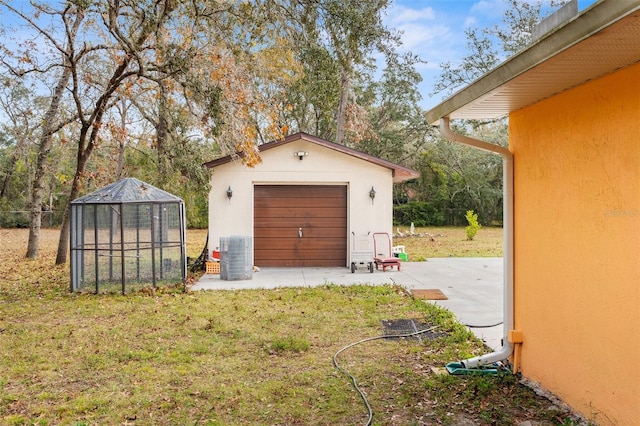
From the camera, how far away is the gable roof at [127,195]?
8.88 meters

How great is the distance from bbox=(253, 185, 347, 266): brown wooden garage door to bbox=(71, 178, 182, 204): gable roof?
2915mm

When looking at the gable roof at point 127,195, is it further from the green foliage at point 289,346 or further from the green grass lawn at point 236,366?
the green foliage at point 289,346

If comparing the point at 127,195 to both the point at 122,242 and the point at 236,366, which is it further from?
the point at 236,366

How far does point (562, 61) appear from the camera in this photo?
2.82m

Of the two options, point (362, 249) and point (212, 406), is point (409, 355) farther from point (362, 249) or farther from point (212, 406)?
point (362, 249)

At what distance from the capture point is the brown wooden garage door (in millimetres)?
11859

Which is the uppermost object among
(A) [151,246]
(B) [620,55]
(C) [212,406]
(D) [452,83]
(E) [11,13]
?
(D) [452,83]

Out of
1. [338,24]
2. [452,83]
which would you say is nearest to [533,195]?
[338,24]

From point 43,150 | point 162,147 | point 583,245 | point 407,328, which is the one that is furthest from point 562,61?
point 43,150

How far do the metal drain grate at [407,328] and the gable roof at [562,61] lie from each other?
2703mm

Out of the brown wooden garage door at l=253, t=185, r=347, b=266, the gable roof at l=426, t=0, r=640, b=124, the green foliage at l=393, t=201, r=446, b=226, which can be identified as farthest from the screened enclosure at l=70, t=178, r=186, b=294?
the green foliage at l=393, t=201, r=446, b=226

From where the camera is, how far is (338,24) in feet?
29.2

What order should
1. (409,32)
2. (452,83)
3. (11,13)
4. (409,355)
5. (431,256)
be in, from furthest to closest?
(452,83), (409,32), (431,256), (11,13), (409,355)

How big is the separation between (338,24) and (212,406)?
23.4 feet
